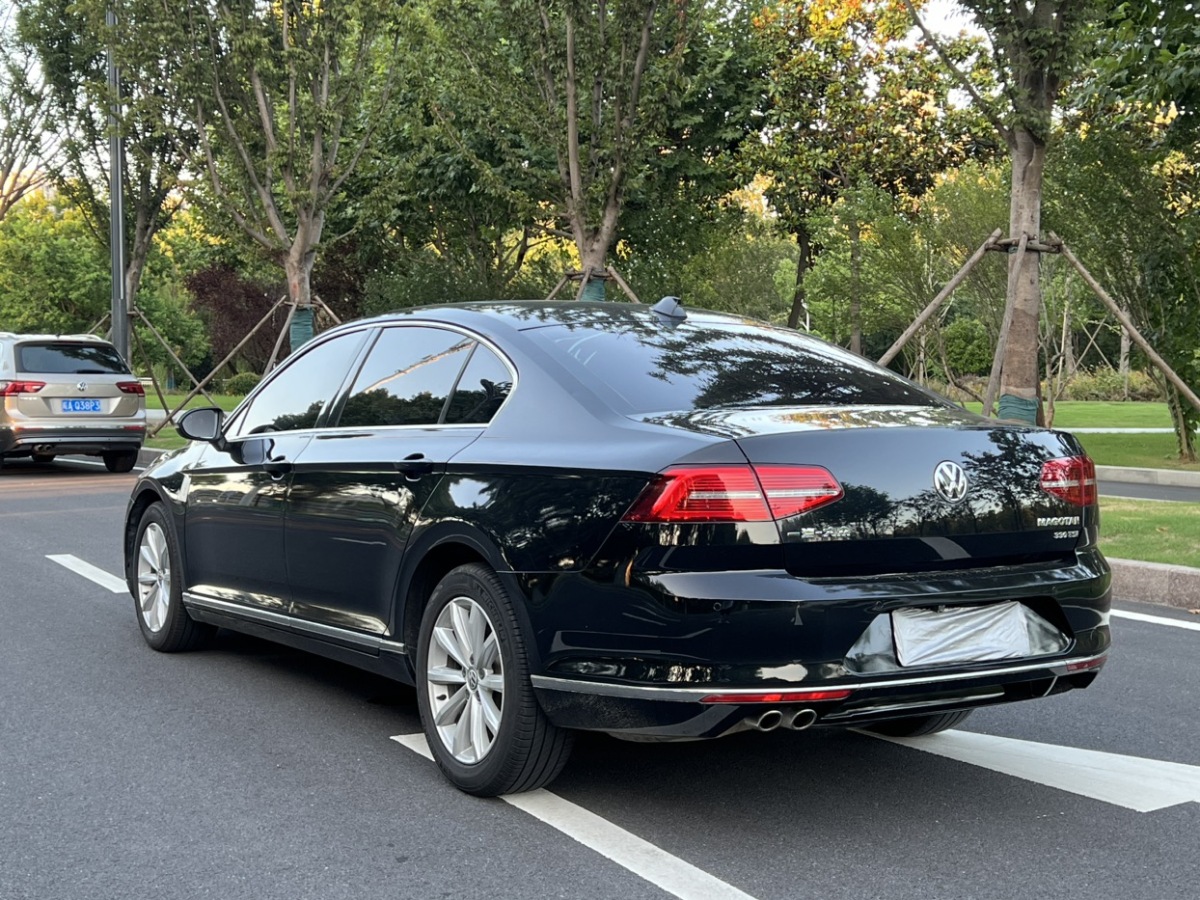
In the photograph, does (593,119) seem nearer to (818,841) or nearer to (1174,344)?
(1174,344)

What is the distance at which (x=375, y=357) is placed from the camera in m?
5.29

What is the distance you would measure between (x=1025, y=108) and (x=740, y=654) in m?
10.1

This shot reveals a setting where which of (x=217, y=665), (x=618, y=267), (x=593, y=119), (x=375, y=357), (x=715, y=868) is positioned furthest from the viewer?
(x=618, y=267)

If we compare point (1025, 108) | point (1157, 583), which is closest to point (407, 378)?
point (1157, 583)

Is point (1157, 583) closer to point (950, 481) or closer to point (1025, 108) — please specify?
point (950, 481)

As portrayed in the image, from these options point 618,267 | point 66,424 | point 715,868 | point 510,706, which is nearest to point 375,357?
point 510,706

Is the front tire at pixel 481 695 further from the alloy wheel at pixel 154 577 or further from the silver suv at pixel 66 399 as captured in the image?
the silver suv at pixel 66 399

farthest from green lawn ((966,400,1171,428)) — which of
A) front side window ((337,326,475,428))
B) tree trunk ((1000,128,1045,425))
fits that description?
front side window ((337,326,475,428))

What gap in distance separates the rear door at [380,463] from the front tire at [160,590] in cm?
129

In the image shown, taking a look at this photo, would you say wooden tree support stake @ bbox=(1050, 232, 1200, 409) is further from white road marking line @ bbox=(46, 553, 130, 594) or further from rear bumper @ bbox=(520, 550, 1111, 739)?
rear bumper @ bbox=(520, 550, 1111, 739)

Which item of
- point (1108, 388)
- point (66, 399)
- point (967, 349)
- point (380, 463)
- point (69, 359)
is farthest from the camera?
point (967, 349)

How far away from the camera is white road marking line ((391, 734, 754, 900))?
3492mm

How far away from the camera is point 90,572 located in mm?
9016

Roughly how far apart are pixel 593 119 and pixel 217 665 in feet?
36.8
